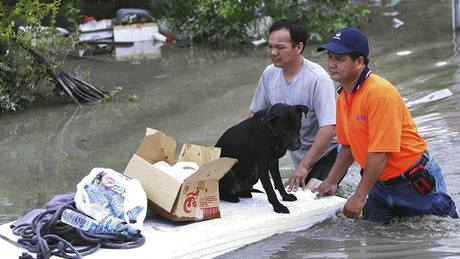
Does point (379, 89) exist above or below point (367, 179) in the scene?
above

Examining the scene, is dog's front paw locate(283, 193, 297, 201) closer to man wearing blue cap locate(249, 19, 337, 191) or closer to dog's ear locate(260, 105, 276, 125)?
man wearing blue cap locate(249, 19, 337, 191)

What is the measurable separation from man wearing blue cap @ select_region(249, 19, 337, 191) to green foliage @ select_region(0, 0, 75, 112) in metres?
5.04

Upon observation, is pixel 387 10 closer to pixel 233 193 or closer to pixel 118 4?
pixel 118 4

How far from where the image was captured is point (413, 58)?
11695 mm

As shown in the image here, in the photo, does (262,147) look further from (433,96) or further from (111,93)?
(111,93)

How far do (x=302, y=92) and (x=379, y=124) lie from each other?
49.5 inches

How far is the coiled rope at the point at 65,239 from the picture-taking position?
411cm

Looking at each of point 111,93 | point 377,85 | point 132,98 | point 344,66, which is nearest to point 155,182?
point 344,66

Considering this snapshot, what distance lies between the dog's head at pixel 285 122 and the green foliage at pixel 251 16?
8.90 m

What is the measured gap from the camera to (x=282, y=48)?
5355 mm

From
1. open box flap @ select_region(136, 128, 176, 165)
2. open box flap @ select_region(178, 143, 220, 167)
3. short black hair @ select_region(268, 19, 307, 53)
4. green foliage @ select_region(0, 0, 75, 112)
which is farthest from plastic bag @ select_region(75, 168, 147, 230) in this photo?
green foliage @ select_region(0, 0, 75, 112)

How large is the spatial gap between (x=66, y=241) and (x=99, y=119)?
544 cm

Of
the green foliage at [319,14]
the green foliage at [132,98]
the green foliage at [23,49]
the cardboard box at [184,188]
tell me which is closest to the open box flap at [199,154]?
the cardboard box at [184,188]

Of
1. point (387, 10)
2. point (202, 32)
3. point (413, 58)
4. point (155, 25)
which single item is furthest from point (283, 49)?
point (387, 10)
